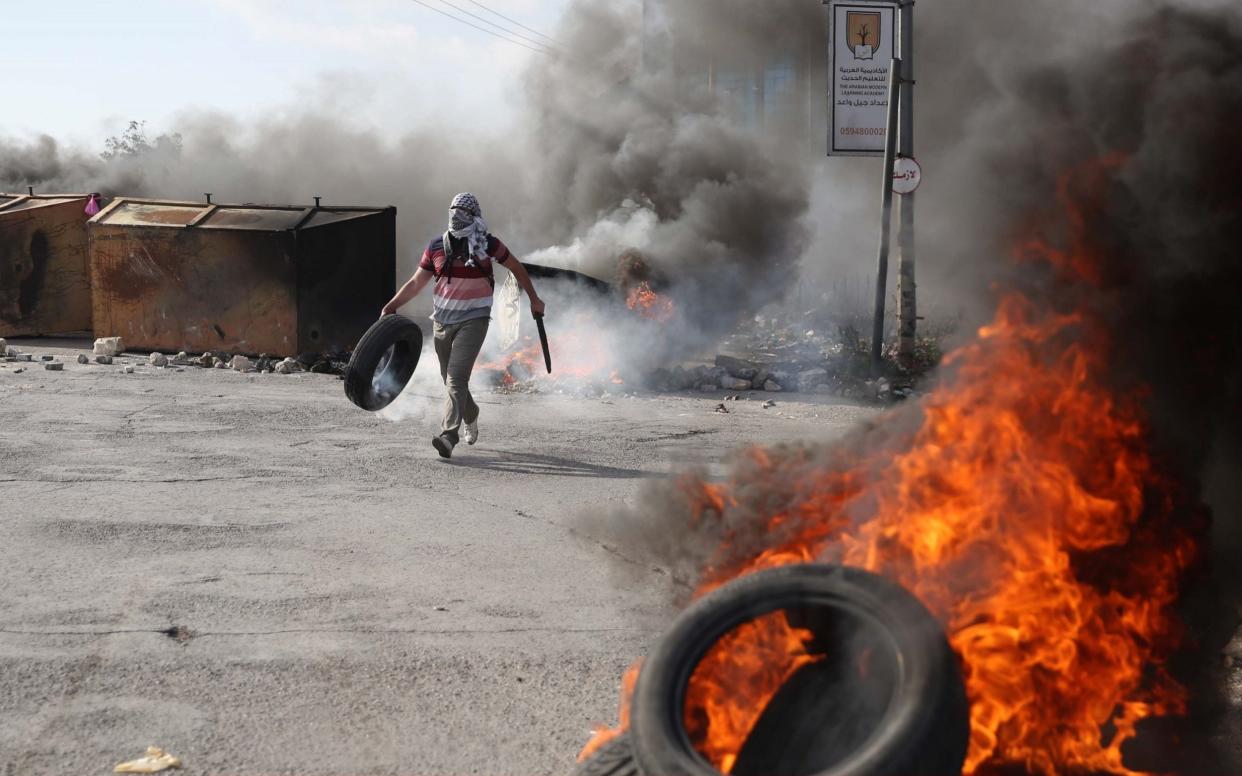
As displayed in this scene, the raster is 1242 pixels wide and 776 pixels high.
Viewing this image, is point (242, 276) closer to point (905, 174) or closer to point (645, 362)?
point (645, 362)

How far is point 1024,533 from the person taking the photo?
3684 mm

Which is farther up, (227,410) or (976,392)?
(976,392)

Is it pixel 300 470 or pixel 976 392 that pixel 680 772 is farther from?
pixel 300 470

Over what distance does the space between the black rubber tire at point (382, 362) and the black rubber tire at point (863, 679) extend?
20.2ft

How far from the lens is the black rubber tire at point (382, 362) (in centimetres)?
898

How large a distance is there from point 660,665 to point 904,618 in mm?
598

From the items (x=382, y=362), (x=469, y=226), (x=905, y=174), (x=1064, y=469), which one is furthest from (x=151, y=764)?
(x=905, y=174)

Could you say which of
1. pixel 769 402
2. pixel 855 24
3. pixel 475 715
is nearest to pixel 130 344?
pixel 769 402

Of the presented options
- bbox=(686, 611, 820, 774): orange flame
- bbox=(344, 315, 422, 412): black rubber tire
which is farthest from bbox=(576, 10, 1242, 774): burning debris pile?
bbox=(344, 315, 422, 412): black rubber tire

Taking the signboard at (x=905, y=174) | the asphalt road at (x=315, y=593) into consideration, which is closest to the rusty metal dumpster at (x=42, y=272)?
the asphalt road at (x=315, y=593)

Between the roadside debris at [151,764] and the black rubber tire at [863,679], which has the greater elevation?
the black rubber tire at [863,679]

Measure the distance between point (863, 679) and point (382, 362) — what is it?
22.7 feet

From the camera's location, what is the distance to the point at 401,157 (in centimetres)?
3391

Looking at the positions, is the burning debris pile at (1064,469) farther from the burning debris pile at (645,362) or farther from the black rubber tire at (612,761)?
the burning debris pile at (645,362)
